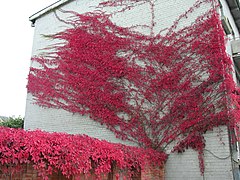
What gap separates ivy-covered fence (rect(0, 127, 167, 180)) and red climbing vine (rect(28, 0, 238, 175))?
1.55 metres

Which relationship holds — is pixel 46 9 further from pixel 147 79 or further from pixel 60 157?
pixel 60 157

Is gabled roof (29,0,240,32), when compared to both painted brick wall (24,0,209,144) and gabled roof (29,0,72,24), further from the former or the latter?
painted brick wall (24,0,209,144)

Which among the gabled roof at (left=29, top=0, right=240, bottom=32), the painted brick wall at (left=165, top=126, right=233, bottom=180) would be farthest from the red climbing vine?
the gabled roof at (left=29, top=0, right=240, bottom=32)

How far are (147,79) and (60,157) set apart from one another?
3.69 meters

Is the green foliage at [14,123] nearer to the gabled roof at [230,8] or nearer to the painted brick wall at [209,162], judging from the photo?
the gabled roof at [230,8]

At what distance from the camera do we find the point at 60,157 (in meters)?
3.40

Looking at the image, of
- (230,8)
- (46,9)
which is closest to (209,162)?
(230,8)

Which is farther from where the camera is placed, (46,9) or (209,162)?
(46,9)

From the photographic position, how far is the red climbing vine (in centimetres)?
567

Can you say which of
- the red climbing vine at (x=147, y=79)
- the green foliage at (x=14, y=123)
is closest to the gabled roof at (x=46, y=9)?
the red climbing vine at (x=147, y=79)

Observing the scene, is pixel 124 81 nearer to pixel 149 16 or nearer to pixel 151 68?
pixel 151 68

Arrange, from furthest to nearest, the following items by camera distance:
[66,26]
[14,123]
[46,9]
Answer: [14,123] → [46,9] → [66,26]

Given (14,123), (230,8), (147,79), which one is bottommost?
(14,123)

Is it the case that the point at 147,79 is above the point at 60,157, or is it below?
above
